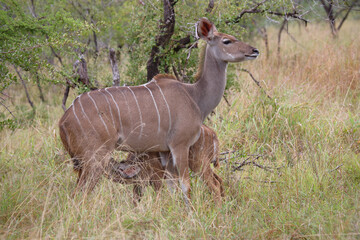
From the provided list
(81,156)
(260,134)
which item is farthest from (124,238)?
(260,134)

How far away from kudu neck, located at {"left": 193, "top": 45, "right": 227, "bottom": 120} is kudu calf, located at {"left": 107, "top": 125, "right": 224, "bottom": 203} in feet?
0.66

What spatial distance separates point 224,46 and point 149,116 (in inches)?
34.0

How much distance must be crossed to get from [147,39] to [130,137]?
1575 millimetres

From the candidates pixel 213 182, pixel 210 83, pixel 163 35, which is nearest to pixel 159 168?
pixel 213 182

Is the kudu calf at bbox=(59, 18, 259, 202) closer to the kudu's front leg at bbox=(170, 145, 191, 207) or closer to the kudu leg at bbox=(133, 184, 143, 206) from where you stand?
the kudu's front leg at bbox=(170, 145, 191, 207)

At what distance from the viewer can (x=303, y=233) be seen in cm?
272

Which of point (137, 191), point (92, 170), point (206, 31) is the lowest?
point (137, 191)

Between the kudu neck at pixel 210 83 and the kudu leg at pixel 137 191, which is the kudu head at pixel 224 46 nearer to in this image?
the kudu neck at pixel 210 83

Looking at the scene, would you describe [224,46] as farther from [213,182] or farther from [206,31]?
[213,182]

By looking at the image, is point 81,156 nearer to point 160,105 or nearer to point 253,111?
point 160,105

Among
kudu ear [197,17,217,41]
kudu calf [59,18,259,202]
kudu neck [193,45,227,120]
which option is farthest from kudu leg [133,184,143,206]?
kudu ear [197,17,217,41]

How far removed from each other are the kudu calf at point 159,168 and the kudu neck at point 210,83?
20 centimetres

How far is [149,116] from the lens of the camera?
3.30 m

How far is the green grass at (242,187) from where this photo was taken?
268 centimetres
